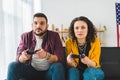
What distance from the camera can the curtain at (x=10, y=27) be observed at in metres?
2.36

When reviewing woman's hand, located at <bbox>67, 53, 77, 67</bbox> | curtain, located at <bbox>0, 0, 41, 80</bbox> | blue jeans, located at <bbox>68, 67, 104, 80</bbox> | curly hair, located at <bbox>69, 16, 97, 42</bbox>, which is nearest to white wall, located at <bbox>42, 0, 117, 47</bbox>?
curtain, located at <bbox>0, 0, 41, 80</bbox>

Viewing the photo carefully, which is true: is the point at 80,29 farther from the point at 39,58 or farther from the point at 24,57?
the point at 24,57

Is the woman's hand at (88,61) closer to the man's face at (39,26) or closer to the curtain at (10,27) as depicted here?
the man's face at (39,26)

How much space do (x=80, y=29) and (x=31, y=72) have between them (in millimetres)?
598

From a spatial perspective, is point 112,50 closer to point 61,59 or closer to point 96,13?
point 61,59

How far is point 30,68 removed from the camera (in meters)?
1.92

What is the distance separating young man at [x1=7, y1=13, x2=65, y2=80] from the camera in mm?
1785

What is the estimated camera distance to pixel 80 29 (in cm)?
202

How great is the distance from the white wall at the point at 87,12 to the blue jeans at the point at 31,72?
222cm

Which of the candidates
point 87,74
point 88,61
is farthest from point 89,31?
point 87,74

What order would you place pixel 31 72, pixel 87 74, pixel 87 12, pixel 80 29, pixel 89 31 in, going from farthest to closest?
pixel 87 12 < pixel 89 31 < pixel 80 29 < pixel 31 72 < pixel 87 74

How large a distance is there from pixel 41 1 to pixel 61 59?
7.51 feet

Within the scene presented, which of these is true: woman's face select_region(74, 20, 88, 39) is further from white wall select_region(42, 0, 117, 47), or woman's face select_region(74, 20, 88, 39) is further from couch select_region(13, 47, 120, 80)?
white wall select_region(42, 0, 117, 47)

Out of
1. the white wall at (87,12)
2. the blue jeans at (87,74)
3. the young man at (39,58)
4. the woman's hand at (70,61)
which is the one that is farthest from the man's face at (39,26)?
the white wall at (87,12)
